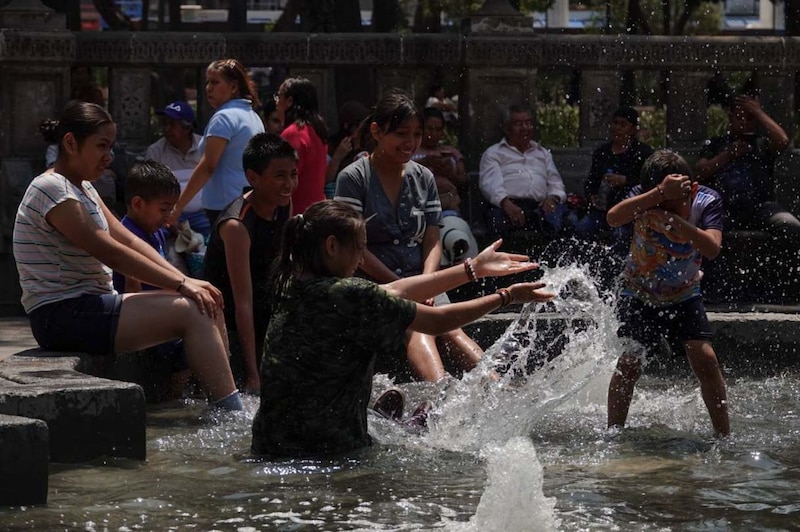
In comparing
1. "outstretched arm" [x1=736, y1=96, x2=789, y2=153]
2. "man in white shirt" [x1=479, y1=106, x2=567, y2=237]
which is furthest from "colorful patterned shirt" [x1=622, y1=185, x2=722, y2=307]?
"outstretched arm" [x1=736, y1=96, x2=789, y2=153]

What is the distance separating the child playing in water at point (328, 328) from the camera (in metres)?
5.72

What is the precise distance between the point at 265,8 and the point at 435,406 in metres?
47.0

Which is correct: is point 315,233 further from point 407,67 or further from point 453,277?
point 407,67

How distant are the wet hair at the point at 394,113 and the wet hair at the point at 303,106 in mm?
1615

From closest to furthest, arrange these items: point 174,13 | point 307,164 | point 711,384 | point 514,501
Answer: point 514,501
point 711,384
point 307,164
point 174,13

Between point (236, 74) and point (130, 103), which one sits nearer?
point (236, 74)

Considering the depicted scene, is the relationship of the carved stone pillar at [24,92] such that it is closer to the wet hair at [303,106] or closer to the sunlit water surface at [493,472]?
the wet hair at [303,106]

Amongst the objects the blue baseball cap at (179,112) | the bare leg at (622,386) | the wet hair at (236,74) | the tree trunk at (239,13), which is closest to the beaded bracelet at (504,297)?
the bare leg at (622,386)

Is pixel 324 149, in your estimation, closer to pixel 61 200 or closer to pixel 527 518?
pixel 61 200

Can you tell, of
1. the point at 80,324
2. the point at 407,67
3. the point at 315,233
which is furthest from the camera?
the point at 407,67

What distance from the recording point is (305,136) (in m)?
9.21

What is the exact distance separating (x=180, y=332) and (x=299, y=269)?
1288 millimetres

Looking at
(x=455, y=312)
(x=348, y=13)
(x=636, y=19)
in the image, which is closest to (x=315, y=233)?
(x=455, y=312)

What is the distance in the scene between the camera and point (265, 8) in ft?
172
